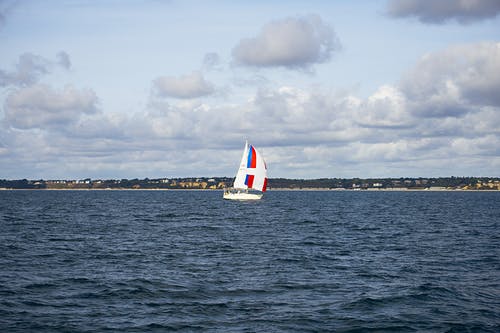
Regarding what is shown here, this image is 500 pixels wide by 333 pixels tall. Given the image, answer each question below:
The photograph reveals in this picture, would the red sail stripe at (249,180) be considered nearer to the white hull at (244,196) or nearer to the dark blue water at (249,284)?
the white hull at (244,196)

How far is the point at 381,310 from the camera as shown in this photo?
21.0 m

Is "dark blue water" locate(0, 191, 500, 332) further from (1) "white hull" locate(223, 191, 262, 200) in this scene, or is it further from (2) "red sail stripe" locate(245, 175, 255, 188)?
(1) "white hull" locate(223, 191, 262, 200)

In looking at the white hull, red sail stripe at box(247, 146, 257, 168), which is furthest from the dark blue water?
the white hull

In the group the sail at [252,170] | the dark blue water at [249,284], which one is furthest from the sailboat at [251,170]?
the dark blue water at [249,284]

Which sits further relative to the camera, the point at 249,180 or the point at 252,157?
the point at 249,180

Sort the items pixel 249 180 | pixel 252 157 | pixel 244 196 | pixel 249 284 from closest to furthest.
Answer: pixel 249 284
pixel 252 157
pixel 249 180
pixel 244 196

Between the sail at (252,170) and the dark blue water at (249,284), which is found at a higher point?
the sail at (252,170)

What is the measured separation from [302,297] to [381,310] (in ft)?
11.4

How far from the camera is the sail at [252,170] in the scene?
123 metres

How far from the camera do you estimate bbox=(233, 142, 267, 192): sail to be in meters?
123

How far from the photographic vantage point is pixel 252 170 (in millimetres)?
→ 123812

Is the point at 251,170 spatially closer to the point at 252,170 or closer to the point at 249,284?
the point at 252,170

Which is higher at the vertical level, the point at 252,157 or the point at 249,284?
the point at 252,157

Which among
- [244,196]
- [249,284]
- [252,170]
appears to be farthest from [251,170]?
[249,284]
